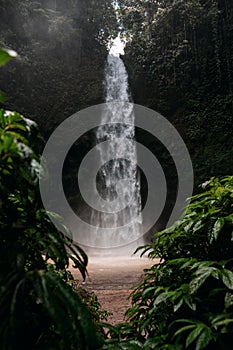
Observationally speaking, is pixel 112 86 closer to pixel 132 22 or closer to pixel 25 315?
pixel 132 22

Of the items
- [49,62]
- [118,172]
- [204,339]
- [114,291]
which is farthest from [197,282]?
[49,62]

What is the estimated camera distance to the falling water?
11.9 m

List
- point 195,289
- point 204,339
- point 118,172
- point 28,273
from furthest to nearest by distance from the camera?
point 118,172, point 195,289, point 204,339, point 28,273

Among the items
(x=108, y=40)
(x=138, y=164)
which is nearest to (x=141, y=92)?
(x=138, y=164)

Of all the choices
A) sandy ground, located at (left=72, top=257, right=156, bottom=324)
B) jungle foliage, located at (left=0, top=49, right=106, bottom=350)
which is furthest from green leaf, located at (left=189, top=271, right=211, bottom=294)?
sandy ground, located at (left=72, top=257, right=156, bottom=324)

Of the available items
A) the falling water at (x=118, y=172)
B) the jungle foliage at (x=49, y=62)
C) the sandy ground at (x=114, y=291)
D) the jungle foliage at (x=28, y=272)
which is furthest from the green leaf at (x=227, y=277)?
the jungle foliage at (x=49, y=62)

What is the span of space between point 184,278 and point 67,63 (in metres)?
15.8

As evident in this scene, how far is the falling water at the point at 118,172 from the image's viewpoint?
11.9 m

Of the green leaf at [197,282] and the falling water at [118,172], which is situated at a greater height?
the falling water at [118,172]

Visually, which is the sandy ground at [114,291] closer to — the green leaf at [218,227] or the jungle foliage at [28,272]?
the green leaf at [218,227]

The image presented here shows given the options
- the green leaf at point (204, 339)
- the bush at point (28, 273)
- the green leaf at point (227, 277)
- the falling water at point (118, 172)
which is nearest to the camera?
the bush at point (28, 273)

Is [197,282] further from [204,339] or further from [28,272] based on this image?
[28,272]

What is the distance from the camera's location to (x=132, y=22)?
56.0 feet

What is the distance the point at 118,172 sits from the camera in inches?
501
